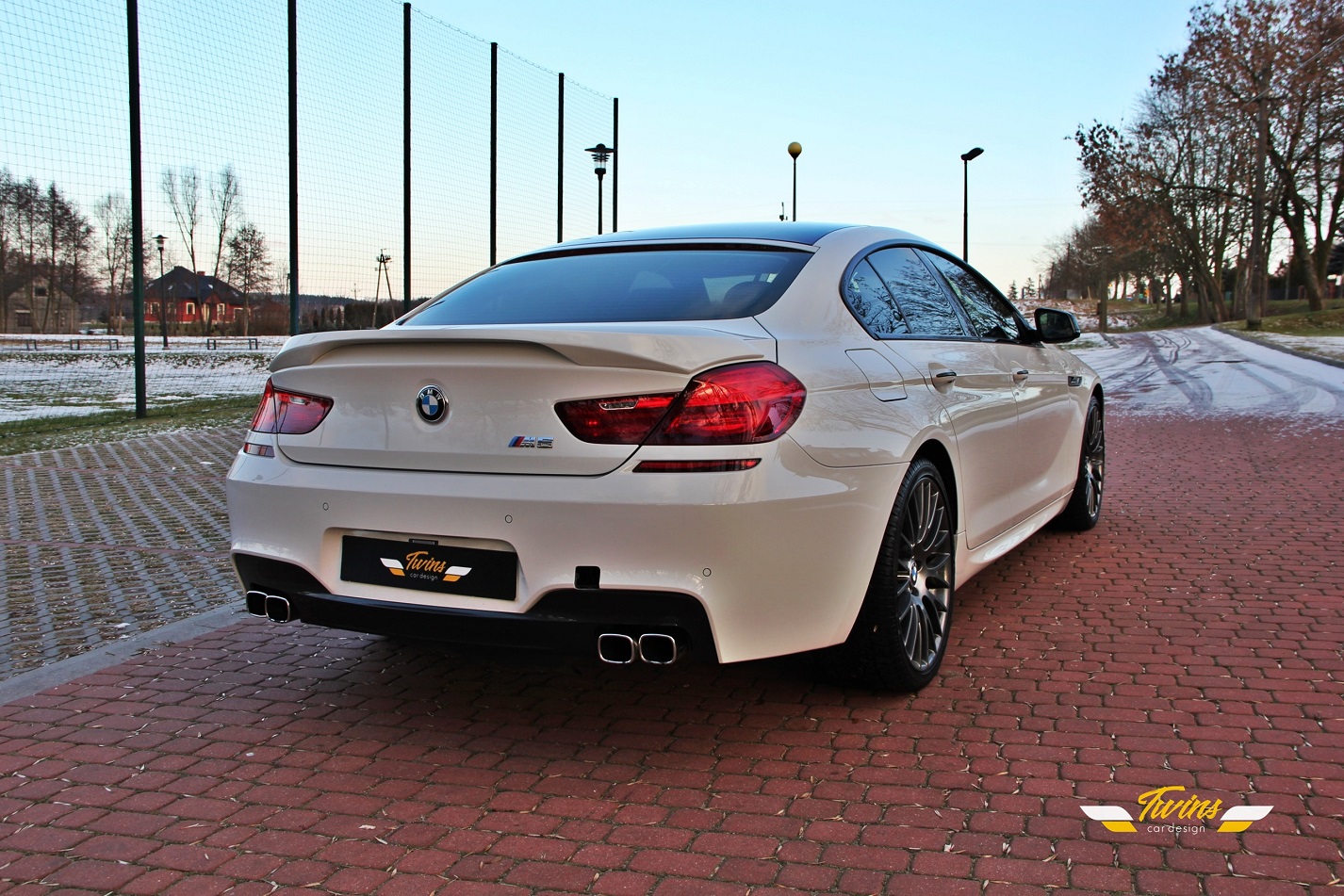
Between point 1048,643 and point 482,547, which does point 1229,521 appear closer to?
point 1048,643

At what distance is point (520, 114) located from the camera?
59.3 feet

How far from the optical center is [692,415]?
294cm

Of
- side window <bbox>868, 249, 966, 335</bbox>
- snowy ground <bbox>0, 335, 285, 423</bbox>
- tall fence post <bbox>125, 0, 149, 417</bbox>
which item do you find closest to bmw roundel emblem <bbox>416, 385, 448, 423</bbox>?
side window <bbox>868, 249, 966, 335</bbox>

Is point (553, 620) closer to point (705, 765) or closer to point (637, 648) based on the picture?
point (637, 648)

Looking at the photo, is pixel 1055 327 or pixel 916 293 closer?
pixel 916 293

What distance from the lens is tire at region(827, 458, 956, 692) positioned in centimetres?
346

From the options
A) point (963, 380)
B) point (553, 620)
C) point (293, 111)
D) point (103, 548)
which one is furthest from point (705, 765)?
point (293, 111)

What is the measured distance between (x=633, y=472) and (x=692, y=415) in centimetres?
22

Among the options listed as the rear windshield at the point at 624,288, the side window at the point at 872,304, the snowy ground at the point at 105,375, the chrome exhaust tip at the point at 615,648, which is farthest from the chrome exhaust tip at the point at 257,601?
the snowy ground at the point at 105,375

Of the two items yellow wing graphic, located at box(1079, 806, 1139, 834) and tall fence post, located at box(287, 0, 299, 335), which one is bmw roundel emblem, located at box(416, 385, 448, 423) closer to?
yellow wing graphic, located at box(1079, 806, 1139, 834)

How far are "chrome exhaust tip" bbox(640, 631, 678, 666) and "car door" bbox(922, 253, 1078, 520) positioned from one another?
2.41 metres
